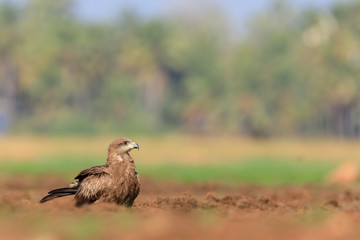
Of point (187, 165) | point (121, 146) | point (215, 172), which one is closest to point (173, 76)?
point (187, 165)

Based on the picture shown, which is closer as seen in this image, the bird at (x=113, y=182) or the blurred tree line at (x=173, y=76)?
the bird at (x=113, y=182)

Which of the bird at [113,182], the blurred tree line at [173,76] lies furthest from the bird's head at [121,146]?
the blurred tree line at [173,76]

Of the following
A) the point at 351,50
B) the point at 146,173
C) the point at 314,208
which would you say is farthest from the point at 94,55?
the point at 314,208

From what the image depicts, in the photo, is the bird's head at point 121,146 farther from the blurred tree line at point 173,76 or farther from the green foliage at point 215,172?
the blurred tree line at point 173,76

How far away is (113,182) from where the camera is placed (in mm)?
10406

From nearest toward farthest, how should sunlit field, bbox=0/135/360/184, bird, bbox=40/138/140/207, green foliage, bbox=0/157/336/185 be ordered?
1. bird, bbox=40/138/140/207
2. green foliage, bbox=0/157/336/185
3. sunlit field, bbox=0/135/360/184

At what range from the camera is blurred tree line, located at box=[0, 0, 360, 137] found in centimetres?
9575

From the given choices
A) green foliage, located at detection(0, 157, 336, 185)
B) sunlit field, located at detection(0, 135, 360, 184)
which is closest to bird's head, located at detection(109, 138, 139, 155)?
sunlit field, located at detection(0, 135, 360, 184)

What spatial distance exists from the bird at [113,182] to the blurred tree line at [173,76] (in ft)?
254

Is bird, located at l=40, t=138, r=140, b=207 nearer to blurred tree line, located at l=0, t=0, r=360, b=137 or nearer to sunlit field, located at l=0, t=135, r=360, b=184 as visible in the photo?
sunlit field, located at l=0, t=135, r=360, b=184

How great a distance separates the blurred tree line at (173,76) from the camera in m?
95.8

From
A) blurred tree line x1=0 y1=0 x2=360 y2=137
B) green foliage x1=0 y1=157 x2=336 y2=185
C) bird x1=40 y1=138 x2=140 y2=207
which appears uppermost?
blurred tree line x1=0 y1=0 x2=360 y2=137

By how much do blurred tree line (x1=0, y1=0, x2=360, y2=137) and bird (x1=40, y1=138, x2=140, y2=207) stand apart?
7732 cm

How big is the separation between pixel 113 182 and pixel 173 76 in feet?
332
